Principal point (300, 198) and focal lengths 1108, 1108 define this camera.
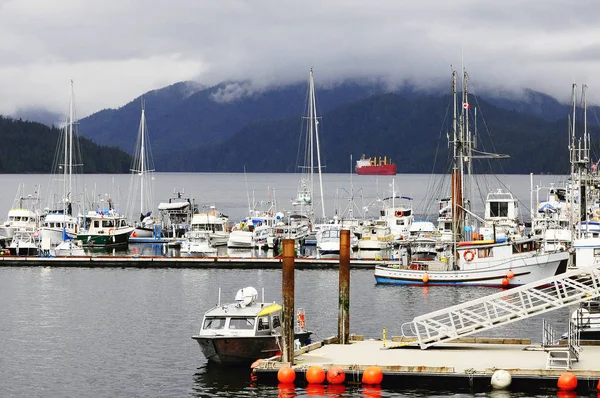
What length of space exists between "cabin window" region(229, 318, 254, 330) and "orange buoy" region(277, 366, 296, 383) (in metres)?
4.43

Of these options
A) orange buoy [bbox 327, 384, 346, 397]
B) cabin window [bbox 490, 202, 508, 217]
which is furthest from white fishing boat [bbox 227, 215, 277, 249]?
orange buoy [bbox 327, 384, 346, 397]

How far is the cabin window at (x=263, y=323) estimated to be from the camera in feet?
157

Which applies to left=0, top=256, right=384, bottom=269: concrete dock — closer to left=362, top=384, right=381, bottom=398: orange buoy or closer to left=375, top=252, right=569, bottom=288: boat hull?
left=375, top=252, right=569, bottom=288: boat hull

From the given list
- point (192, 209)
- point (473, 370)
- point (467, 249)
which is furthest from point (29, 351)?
point (192, 209)

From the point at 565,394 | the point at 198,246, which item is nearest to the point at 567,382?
the point at 565,394

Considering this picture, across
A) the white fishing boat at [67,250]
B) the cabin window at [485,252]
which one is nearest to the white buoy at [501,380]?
the cabin window at [485,252]

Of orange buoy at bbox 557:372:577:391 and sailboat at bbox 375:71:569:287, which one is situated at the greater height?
sailboat at bbox 375:71:569:287

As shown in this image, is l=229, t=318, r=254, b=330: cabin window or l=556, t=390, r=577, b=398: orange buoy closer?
l=556, t=390, r=577, b=398: orange buoy

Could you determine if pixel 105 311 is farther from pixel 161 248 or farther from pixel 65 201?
pixel 65 201

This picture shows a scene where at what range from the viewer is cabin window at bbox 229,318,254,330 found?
4788 cm

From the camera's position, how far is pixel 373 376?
43219 mm

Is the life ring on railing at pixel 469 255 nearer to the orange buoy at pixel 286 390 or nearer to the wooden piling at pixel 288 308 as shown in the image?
the wooden piling at pixel 288 308

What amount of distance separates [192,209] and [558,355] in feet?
348

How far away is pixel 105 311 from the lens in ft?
231
